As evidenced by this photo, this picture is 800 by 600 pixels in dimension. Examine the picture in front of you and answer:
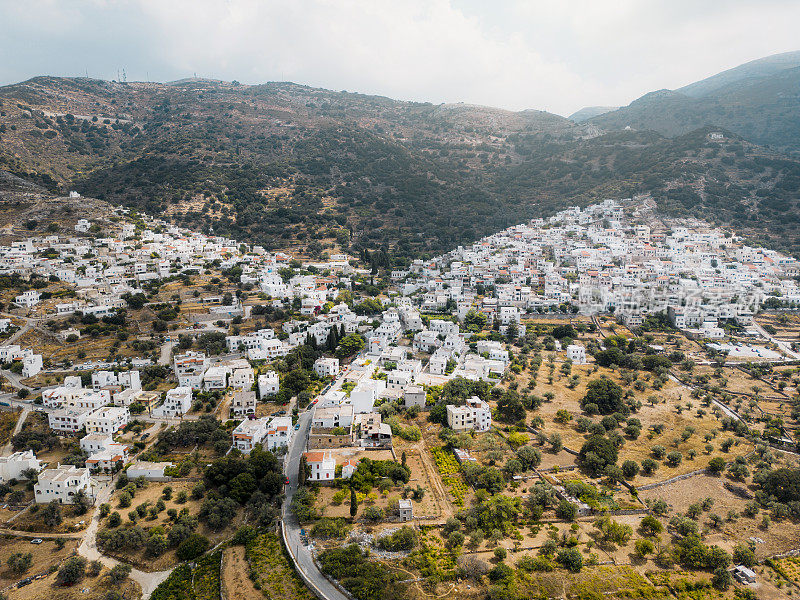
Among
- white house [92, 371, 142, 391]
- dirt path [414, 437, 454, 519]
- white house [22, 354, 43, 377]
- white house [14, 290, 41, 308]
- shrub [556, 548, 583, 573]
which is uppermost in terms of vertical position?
white house [14, 290, 41, 308]

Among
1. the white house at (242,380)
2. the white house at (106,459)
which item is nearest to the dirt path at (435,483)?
the white house at (242,380)

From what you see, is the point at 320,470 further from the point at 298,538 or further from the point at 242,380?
the point at 242,380

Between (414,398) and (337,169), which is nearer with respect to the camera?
(414,398)

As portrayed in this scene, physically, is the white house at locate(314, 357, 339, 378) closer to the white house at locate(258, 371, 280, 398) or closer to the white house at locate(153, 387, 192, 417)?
the white house at locate(258, 371, 280, 398)

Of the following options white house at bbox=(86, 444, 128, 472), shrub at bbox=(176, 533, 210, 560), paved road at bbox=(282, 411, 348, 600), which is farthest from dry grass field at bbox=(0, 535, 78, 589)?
paved road at bbox=(282, 411, 348, 600)

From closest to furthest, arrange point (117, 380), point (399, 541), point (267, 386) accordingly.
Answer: point (399, 541), point (267, 386), point (117, 380)

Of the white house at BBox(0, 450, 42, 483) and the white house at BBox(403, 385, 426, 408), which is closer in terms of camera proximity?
the white house at BBox(0, 450, 42, 483)

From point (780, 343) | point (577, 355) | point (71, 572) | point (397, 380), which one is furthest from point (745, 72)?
point (71, 572)
